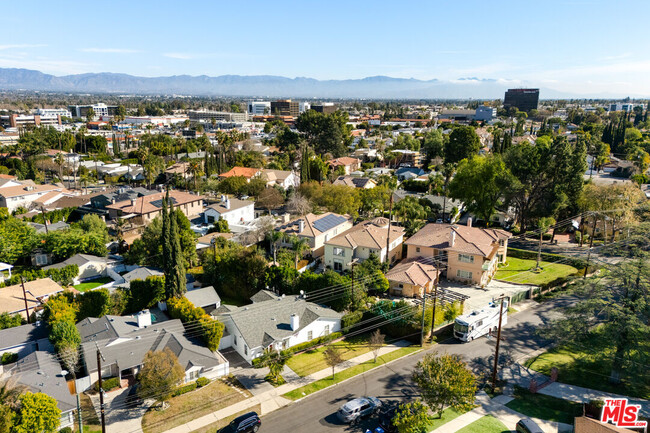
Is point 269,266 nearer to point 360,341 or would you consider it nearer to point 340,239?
point 340,239

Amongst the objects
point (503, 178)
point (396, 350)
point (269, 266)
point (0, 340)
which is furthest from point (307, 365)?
point (503, 178)

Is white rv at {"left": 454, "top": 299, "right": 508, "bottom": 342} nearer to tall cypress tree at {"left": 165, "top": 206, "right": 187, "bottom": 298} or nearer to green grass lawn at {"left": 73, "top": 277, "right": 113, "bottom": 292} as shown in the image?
tall cypress tree at {"left": 165, "top": 206, "right": 187, "bottom": 298}

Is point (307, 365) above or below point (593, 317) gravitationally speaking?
below

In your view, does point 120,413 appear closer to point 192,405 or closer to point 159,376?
point 159,376

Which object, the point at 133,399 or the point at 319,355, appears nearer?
the point at 133,399

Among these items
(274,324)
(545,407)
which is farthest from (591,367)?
(274,324)
